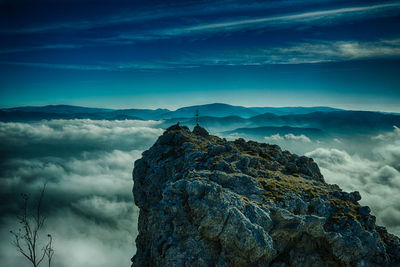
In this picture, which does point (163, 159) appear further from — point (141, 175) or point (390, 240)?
point (390, 240)

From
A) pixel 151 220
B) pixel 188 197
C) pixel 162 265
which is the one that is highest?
pixel 188 197

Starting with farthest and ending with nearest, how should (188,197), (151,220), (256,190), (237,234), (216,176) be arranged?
1. (216,176)
2. (256,190)
3. (151,220)
4. (188,197)
5. (237,234)

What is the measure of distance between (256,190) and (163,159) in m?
22.1

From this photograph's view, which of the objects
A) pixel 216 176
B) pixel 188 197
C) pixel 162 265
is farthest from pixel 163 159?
pixel 162 265

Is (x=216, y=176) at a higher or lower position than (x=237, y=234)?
higher

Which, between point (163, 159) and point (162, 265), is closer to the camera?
point (162, 265)

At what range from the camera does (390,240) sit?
27.7 meters

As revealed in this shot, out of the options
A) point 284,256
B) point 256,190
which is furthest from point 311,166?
point 284,256

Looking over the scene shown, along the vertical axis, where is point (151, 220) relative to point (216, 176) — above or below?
below

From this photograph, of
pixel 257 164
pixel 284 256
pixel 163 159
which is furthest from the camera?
pixel 163 159

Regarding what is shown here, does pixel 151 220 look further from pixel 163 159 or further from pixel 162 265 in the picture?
pixel 163 159

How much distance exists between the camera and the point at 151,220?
90.3 ft

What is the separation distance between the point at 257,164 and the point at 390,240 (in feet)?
63.5

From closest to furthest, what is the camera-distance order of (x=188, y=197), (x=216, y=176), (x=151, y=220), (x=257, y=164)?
(x=188, y=197) < (x=151, y=220) < (x=216, y=176) < (x=257, y=164)
